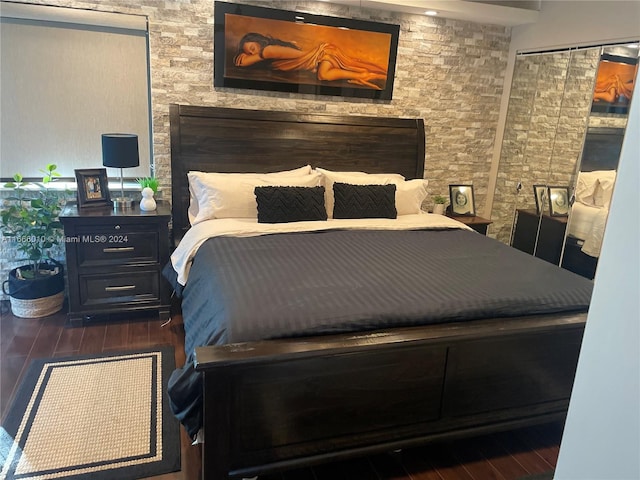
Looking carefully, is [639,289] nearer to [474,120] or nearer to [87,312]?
[87,312]

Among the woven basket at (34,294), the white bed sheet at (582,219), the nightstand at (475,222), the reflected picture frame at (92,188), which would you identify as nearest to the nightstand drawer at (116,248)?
the reflected picture frame at (92,188)

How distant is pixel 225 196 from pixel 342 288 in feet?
4.56

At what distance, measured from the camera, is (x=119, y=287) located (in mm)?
3213

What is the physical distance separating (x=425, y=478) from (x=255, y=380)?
0.91 meters

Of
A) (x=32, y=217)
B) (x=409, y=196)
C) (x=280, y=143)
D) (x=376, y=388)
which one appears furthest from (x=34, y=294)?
(x=409, y=196)

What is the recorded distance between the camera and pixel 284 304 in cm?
202

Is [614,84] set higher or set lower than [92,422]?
higher

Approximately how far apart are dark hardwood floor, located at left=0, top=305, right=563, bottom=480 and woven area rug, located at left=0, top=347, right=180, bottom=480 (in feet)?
0.27

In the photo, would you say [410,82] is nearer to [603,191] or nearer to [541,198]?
[541,198]

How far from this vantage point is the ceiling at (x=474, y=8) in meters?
3.57

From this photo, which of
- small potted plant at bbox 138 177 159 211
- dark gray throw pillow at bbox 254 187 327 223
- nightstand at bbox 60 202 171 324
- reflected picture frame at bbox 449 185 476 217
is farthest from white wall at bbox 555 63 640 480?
reflected picture frame at bbox 449 185 476 217

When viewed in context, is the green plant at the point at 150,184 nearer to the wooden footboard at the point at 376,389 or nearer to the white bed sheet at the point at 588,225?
the wooden footboard at the point at 376,389

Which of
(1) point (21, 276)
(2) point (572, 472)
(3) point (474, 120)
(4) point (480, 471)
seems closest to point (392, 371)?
(4) point (480, 471)

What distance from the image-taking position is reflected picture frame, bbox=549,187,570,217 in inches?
146
